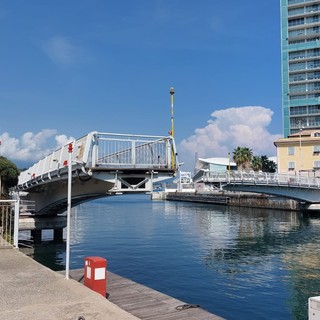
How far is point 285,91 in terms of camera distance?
358 feet

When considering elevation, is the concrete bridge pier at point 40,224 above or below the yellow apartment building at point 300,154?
below

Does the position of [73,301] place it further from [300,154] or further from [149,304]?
[300,154]

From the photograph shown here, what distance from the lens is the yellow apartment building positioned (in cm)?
7988

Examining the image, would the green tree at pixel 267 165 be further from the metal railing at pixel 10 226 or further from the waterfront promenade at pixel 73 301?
the waterfront promenade at pixel 73 301

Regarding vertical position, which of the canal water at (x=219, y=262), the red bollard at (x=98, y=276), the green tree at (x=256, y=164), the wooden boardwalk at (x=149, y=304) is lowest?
the canal water at (x=219, y=262)

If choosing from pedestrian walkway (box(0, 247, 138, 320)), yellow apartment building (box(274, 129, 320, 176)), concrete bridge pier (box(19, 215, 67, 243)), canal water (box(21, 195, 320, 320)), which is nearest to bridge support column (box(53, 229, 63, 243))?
concrete bridge pier (box(19, 215, 67, 243))

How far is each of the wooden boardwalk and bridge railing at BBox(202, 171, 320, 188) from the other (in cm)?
3772

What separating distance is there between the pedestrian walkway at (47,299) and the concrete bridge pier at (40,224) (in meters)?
19.2

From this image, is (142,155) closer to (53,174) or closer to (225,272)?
(53,174)

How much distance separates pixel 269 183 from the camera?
1961 inches

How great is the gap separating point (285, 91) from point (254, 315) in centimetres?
10336

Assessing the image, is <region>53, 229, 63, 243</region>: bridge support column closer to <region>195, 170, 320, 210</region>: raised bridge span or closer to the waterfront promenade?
the waterfront promenade

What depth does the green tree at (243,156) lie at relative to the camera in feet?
322

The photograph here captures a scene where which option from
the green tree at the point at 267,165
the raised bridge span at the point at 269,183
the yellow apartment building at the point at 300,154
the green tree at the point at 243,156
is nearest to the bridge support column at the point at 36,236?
the raised bridge span at the point at 269,183
